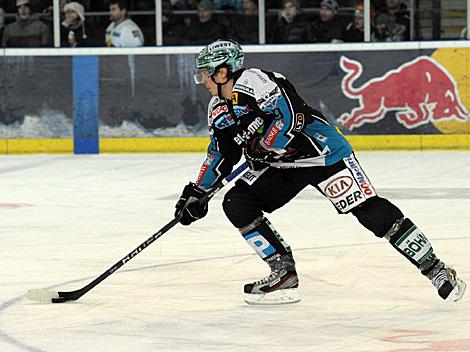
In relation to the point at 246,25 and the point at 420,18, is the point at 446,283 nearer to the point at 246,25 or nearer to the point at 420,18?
the point at 420,18

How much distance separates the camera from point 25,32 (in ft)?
42.6

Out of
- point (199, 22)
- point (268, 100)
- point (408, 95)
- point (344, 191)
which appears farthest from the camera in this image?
point (199, 22)

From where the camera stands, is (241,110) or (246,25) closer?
(241,110)

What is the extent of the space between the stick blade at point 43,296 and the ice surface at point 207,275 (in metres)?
0.07

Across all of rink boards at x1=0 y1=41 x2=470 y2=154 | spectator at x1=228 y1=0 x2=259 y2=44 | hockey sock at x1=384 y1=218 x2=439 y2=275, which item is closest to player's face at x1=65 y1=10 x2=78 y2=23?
rink boards at x1=0 y1=41 x2=470 y2=154

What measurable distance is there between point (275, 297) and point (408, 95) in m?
7.60

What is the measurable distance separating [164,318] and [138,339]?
1.38 ft

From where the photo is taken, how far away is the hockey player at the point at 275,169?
4.90 meters

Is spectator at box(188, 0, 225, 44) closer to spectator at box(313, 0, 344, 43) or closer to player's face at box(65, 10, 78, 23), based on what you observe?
spectator at box(313, 0, 344, 43)

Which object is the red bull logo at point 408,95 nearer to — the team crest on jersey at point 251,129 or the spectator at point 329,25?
the spectator at point 329,25

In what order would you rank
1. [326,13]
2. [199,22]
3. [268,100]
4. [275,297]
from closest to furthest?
[268,100]
[275,297]
[326,13]
[199,22]

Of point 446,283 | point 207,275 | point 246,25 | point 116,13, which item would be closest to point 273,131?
point 446,283

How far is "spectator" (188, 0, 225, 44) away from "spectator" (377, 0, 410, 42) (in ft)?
5.27

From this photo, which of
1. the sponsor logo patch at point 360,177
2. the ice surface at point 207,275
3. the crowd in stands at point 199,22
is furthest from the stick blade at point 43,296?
the crowd in stands at point 199,22
